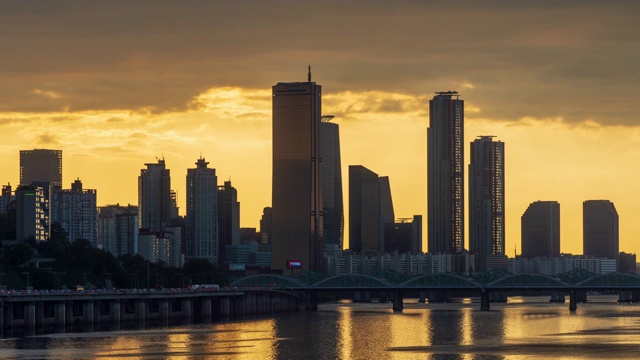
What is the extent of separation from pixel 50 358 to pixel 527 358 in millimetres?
53381

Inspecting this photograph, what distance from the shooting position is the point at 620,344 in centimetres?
19088

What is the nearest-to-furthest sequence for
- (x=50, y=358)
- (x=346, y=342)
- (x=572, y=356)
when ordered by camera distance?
(x=50, y=358)
(x=572, y=356)
(x=346, y=342)

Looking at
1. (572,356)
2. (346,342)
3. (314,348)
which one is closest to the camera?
(572,356)

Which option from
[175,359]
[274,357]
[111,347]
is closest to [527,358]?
[274,357]

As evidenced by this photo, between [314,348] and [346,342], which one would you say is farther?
[346,342]

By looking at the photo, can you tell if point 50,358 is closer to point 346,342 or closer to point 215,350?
point 215,350

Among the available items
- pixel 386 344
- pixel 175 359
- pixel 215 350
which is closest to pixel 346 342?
pixel 386 344

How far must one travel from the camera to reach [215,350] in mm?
171875

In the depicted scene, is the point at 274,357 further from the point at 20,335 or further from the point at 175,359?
the point at 20,335

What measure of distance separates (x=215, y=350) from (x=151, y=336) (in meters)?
29.5

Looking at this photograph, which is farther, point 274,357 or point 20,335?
point 20,335

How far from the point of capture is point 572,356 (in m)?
168

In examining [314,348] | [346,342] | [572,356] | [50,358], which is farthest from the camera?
[346,342]

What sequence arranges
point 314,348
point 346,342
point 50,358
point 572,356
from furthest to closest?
1. point 346,342
2. point 314,348
3. point 572,356
4. point 50,358
